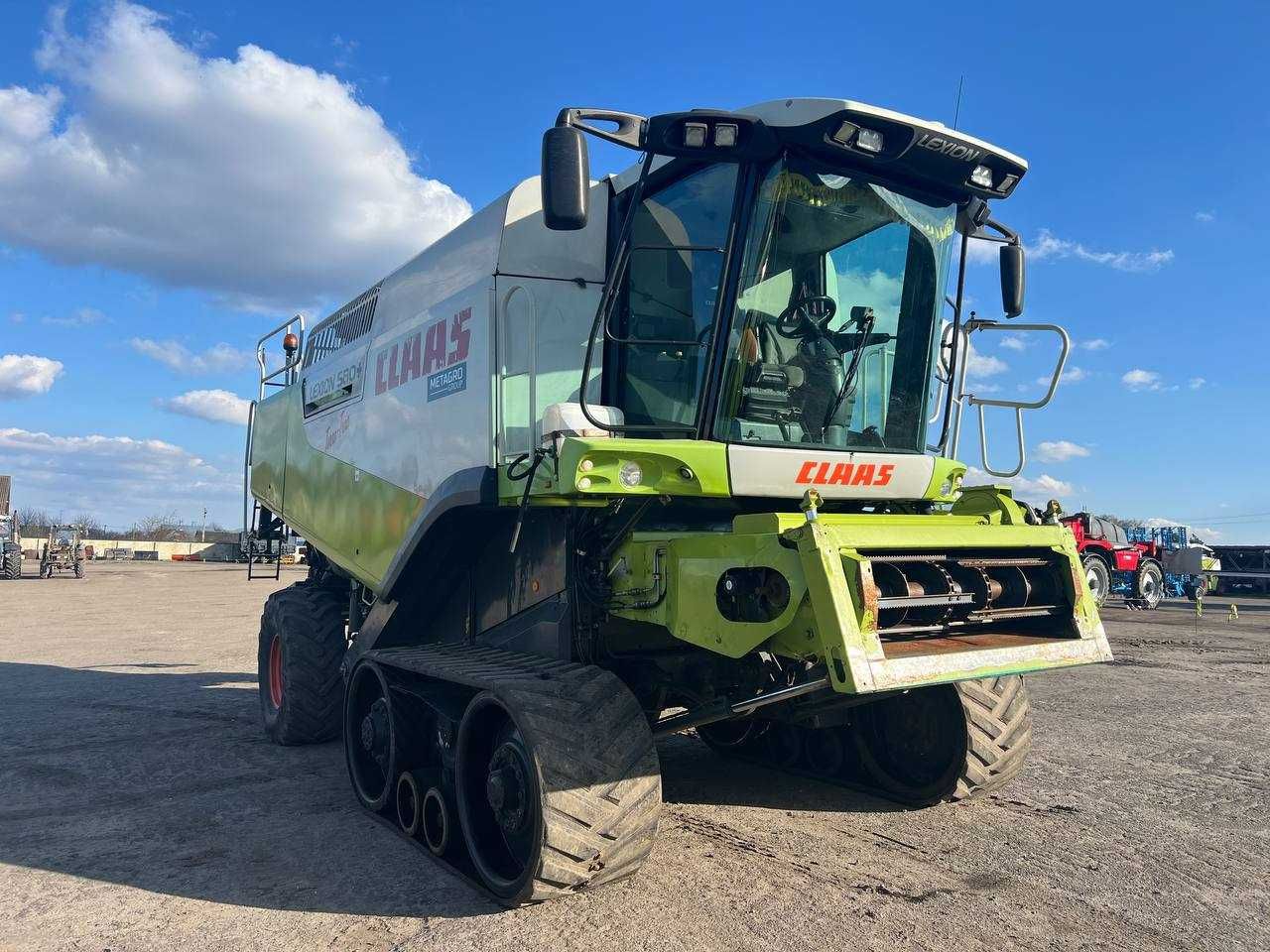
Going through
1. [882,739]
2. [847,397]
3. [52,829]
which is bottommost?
[52,829]

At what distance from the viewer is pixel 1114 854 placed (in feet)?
14.8

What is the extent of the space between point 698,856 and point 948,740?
158 cm

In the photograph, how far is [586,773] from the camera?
12.3ft

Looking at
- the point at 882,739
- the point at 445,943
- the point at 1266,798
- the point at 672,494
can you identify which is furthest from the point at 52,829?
the point at 1266,798

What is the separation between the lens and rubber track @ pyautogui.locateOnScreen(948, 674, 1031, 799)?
5.03 m

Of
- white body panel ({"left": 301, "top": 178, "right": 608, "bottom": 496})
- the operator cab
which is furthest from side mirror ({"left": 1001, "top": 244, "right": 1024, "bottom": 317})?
white body panel ({"left": 301, "top": 178, "right": 608, "bottom": 496})

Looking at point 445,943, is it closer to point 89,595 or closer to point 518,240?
point 518,240

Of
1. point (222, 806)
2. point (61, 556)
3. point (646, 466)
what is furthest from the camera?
point (61, 556)

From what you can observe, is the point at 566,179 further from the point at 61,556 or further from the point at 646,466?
the point at 61,556

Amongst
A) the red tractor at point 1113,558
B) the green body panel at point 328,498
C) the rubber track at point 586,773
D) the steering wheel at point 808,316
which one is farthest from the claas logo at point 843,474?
the red tractor at point 1113,558

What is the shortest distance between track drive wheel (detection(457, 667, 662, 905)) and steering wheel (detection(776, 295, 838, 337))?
1754 millimetres

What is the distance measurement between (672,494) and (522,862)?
1669 millimetres

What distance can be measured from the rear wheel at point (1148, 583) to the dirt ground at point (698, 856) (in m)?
18.9

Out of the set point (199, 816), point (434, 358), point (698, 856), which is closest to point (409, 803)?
point (199, 816)
